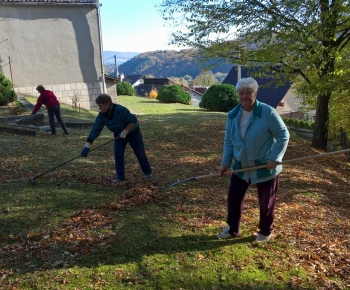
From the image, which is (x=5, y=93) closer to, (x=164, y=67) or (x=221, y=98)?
(x=221, y=98)

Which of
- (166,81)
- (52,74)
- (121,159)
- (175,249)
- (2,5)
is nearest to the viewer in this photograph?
(175,249)

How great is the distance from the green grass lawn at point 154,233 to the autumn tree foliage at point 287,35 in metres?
2.75

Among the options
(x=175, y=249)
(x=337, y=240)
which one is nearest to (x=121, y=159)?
(x=175, y=249)

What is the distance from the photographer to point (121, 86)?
34.3 metres

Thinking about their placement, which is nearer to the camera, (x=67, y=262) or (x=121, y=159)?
(x=67, y=262)

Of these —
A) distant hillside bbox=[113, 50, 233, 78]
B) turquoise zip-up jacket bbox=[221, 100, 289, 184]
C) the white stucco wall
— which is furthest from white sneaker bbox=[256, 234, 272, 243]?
distant hillside bbox=[113, 50, 233, 78]

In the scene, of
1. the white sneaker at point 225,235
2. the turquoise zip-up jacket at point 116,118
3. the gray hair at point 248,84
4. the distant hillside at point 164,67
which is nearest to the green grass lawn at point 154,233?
the white sneaker at point 225,235

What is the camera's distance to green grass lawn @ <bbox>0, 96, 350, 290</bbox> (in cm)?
325

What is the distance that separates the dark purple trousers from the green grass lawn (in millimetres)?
192

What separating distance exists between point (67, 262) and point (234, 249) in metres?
1.70

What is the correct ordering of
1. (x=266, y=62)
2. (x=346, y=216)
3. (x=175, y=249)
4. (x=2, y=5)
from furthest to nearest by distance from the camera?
(x=2, y=5) → (x=266, y=62) → (x=346, y=216) → (x=175, y=249)

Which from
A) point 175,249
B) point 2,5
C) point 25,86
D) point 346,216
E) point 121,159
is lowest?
point 346,216

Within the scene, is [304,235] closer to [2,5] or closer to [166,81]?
[2,5]

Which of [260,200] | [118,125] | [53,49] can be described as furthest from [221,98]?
[260,200]
